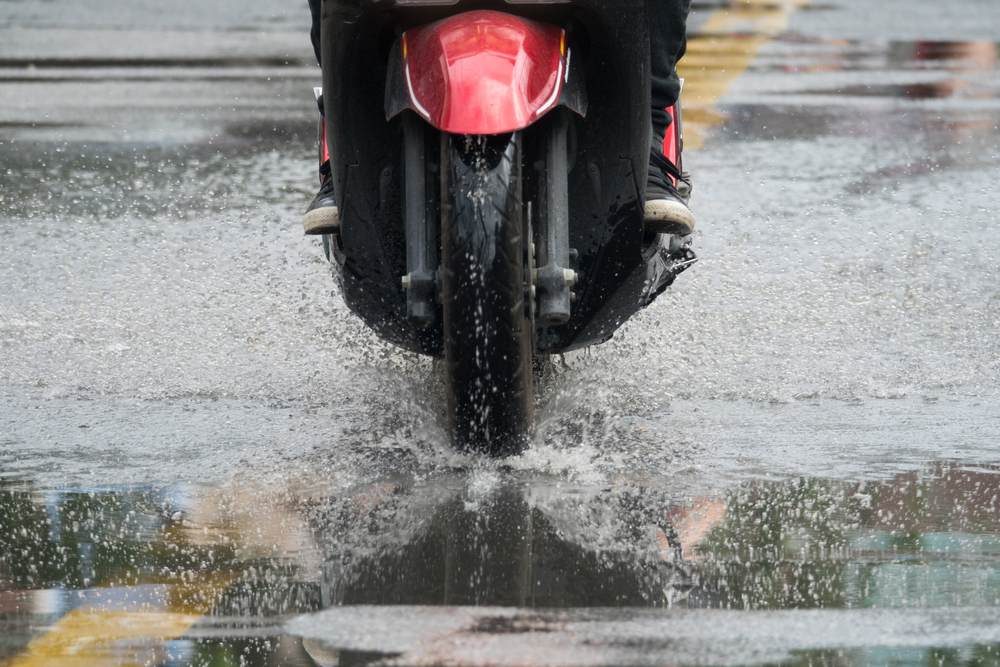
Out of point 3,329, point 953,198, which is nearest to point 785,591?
point 3,329

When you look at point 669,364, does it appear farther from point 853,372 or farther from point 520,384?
point 520,384

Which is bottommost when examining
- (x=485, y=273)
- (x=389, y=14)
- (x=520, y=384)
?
(x=520, y=384)

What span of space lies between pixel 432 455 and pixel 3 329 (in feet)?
7.11

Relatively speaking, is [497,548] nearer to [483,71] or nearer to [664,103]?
[483,71]

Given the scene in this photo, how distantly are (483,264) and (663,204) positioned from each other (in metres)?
0.78

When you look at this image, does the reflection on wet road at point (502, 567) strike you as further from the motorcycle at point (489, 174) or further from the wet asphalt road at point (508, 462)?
the motorcycle at point (489, 174)

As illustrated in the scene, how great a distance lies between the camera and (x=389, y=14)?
341 centimetres

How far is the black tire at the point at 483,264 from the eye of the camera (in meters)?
3.24

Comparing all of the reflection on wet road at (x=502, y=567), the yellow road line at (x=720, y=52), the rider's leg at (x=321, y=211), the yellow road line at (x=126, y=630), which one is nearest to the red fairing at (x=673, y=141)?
the rider's leg at (x=321, y=211)

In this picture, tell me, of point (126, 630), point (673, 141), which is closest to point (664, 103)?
point (673, 141)

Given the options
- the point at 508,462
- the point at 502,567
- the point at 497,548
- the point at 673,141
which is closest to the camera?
the point at 502,567

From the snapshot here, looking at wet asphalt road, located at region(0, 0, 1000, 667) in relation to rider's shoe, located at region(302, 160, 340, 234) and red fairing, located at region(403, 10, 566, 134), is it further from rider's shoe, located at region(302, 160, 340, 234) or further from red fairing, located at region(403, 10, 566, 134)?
red fairing, located at region(403, 10, 566, 134)

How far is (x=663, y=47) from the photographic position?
3.96 m

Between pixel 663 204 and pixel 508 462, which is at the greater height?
pixel 663 204
